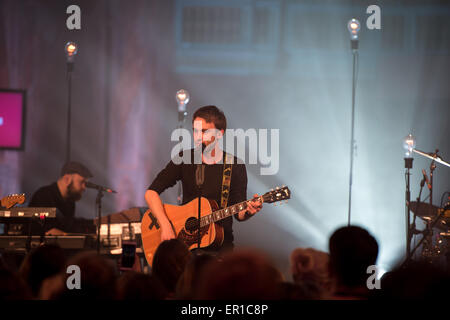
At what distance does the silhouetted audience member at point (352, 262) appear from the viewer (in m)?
2.06

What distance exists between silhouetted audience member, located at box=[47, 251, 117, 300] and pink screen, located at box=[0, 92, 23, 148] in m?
6.48

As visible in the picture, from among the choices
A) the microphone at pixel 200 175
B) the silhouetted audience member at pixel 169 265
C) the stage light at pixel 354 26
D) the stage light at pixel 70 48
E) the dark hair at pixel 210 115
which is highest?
the stage light at pixel 354 26

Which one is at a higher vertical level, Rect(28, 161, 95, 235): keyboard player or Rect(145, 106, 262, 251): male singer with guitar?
Rect(145, 106, 262, 251): male singer with guitar

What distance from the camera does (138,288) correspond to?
195 centimetres

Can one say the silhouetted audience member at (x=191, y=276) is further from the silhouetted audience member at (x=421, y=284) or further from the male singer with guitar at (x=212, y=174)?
the male singer with guitar at (x=212, y=174)

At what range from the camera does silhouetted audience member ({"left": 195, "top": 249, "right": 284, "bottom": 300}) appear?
1.30 metres

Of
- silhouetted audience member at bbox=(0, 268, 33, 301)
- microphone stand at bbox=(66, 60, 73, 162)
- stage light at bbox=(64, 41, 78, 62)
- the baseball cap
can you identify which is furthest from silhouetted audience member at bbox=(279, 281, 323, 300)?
microphone stand at bbox=(66, 60, 73, 162)

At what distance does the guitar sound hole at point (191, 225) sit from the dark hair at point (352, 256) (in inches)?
79.9

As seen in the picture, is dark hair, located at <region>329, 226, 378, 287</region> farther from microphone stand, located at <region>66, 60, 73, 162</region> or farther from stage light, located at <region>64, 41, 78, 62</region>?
microphone stand, located at <region>66, 60, 73, 162</region>

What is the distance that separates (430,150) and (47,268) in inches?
292

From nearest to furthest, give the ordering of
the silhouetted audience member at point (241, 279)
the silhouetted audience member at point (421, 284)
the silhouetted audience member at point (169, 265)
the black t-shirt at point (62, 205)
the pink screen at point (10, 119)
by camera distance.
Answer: the silhouetted audience member at point (241, 279) < the silhouetted audience member at point (421, 284) < the silhouetted audience member at point (169, 265) < the black t-shirt at point (62, 205) < the pink screen at point (10, 119)

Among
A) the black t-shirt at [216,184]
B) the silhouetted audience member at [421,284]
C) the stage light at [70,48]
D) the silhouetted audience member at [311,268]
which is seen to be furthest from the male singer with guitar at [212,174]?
the stage light at [70,48]

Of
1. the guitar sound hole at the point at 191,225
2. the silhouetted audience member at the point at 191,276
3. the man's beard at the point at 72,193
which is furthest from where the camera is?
the man's beard at the point at 72,193

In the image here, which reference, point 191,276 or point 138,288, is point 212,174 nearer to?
point 191,276
